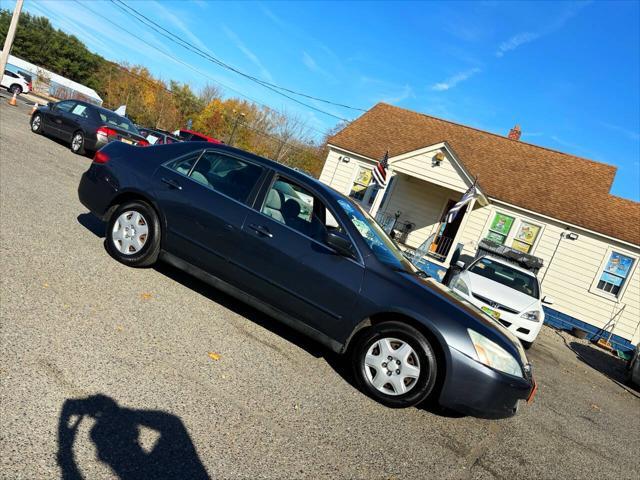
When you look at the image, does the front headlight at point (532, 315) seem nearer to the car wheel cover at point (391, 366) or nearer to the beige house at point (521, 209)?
the beige house at point (521, 209)

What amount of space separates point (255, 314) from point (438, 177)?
41.3 ft

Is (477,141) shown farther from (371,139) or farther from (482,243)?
(482,243)

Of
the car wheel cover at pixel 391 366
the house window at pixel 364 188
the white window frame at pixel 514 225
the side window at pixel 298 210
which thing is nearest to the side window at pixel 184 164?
the side window at pixel 298 210

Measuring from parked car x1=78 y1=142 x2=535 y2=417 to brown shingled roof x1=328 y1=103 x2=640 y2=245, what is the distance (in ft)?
43.1

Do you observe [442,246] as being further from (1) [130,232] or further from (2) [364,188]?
(1) [130,232]

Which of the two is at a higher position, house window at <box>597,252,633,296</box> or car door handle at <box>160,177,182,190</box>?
house window at <box>597,252,633,296</box>

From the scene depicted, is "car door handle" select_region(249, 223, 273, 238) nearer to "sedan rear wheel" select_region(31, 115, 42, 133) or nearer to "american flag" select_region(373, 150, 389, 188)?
"sedan rear wheel" select_region(31, 115, 42, 133)

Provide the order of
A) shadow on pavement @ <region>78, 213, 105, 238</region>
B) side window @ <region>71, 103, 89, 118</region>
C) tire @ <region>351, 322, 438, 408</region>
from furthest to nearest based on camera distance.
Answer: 1. side window @ <region>71, 103, 89, 118</region>
2. shadow on pavement @ <region>78, 213, 105, 238</region>
3. tire @ <region>351, 322, 438, 408</region>

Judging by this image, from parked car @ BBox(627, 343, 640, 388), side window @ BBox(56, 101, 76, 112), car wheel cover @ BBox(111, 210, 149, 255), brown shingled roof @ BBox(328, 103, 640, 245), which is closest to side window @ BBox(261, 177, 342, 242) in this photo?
car wheel cover @ BBox(111, 210, 149, 255)

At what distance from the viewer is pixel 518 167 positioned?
1903cm

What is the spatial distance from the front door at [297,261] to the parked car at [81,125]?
960cm

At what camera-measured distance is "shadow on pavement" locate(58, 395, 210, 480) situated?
221cm

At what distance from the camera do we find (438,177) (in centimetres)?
1612

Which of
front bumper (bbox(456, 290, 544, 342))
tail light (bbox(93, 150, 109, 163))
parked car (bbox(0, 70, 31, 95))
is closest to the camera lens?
tail light (bbox(93, 150, 109, 163))
